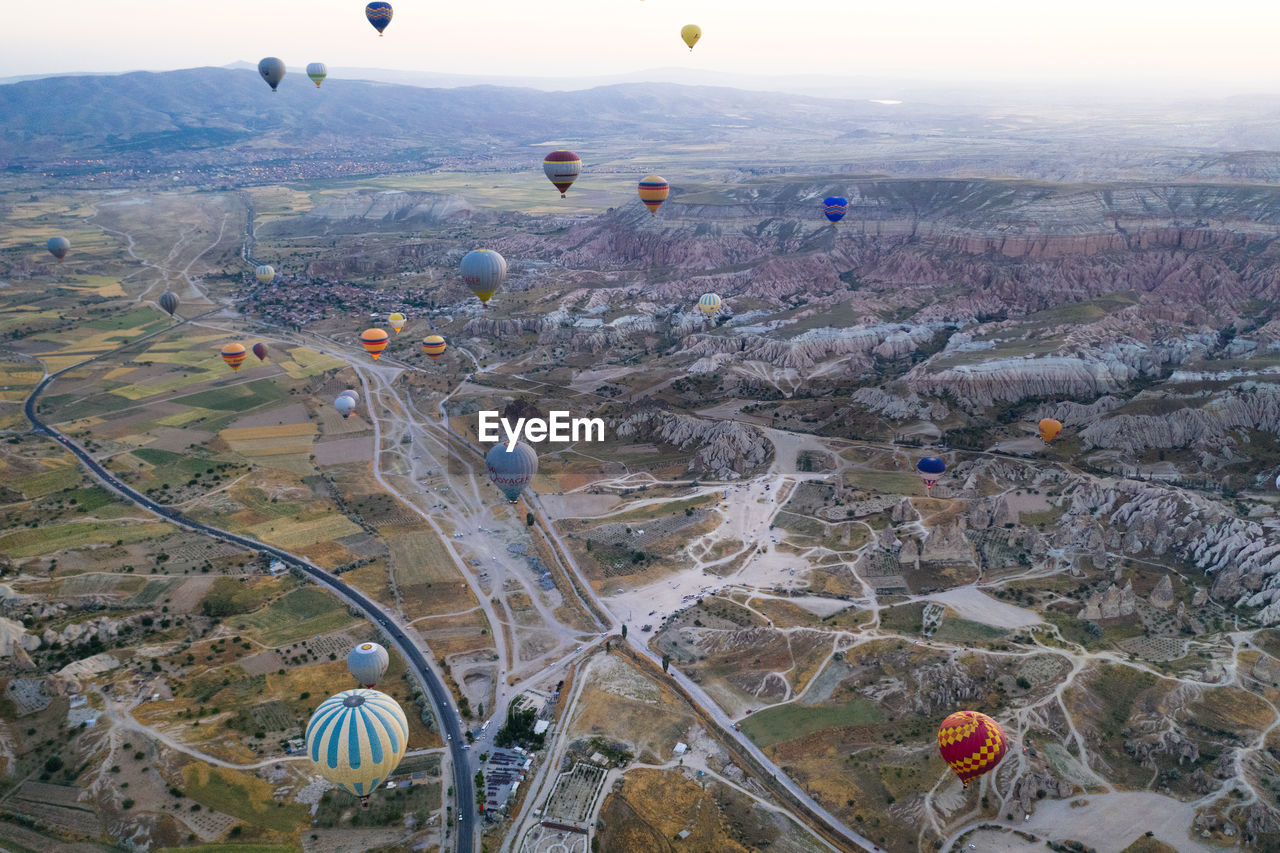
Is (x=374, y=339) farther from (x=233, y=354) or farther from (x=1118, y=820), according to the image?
(x=1118, y=820)

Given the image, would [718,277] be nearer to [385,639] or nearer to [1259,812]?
[385,639]

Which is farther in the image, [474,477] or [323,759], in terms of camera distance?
[474,477]

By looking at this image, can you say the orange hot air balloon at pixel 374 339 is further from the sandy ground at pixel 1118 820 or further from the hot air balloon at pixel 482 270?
the sandy ground at pixel 1118 820

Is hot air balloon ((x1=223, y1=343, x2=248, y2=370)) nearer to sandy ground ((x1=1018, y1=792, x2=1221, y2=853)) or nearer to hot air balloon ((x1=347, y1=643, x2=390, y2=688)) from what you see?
hot air balloon ((x1=347, y1=643, x2=390, y2=688))

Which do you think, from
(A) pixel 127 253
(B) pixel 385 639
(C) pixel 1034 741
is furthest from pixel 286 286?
(C) pixel 1034 741

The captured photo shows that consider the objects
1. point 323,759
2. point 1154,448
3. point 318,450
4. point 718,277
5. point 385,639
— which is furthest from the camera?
point 718,277

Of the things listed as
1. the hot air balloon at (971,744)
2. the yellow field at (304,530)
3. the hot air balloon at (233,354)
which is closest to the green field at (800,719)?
the hot air balloon at (971,744)
